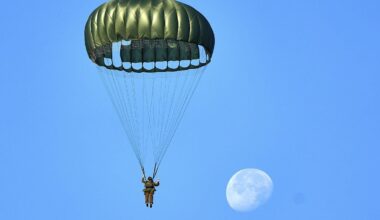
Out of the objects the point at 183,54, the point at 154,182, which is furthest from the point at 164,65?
the point at 154,182

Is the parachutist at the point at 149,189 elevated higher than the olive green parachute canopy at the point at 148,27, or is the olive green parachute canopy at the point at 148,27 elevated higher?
the olive green parachute canopy at the point at 148,27

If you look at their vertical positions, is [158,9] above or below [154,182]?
above

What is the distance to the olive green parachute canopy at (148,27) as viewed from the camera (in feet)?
233

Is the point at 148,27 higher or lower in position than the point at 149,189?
higher

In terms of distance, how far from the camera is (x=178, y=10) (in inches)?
2827

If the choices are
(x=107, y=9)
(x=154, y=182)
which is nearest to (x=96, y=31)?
(x=107, y=9)

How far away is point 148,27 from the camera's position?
233 feet

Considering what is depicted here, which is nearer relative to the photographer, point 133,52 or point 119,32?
point 119,32

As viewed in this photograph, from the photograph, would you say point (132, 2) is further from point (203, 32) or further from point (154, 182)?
point (154, 182)

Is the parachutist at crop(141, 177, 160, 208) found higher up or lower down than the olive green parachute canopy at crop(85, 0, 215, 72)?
lower down

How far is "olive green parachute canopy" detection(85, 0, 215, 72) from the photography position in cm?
7094

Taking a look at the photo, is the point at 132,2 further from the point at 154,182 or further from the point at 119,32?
the point at 154,182

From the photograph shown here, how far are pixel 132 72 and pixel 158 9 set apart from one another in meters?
5.28

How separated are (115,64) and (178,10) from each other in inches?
194
